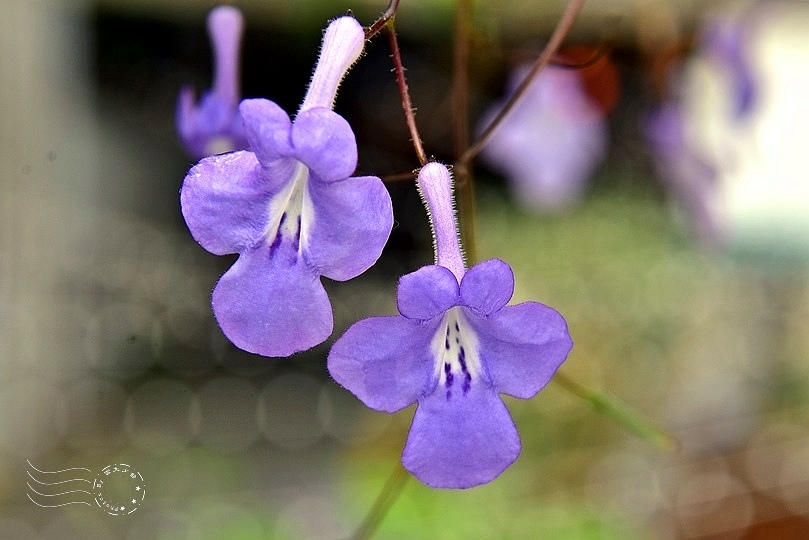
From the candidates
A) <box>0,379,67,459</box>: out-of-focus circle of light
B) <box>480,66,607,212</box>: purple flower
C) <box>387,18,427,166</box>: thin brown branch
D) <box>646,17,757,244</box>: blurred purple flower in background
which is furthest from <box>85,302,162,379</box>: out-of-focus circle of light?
<box>387,18,427,166</box>: thin brown branch

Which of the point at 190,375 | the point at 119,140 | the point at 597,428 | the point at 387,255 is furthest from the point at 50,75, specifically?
the point at 597,428

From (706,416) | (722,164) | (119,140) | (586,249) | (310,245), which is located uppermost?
(310,245)

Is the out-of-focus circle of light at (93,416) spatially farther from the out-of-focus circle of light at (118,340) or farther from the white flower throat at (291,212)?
the white flower throat at (291,212)

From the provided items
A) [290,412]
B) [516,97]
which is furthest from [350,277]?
[290,412]

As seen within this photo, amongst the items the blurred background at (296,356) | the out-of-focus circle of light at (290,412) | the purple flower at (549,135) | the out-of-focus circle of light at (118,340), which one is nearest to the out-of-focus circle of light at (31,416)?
the blurred background at (296,356)

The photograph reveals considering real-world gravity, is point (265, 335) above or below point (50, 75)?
above

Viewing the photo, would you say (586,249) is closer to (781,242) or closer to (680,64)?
(781,242)

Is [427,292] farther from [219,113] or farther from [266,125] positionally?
[219,113]
